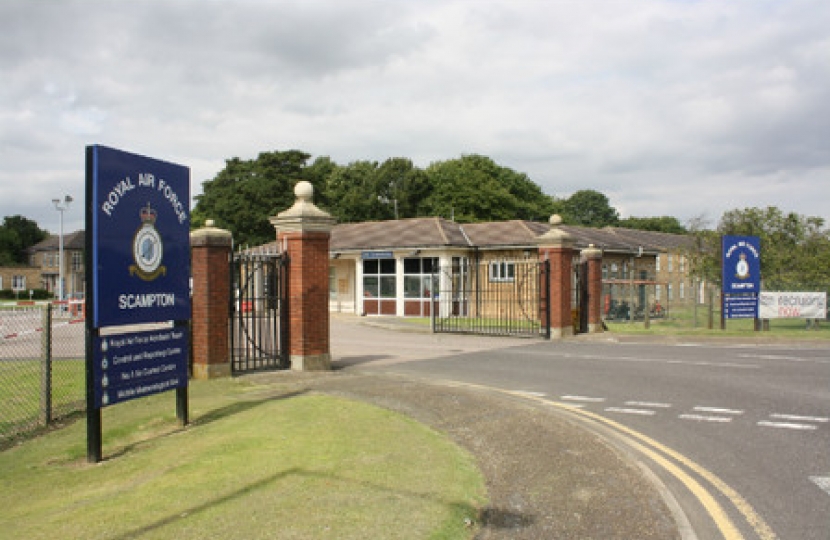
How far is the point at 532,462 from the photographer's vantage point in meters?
6.07

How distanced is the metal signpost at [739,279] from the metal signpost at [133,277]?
17363 mm

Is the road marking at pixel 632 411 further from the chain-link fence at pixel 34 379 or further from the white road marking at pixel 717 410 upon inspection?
the chain-link fence at pixel 34 379

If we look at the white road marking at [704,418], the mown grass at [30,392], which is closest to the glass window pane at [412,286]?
the mown grass at [30,392]

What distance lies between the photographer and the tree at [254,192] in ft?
184

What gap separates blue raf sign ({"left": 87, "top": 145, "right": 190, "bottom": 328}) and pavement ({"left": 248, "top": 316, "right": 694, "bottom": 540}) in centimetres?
293

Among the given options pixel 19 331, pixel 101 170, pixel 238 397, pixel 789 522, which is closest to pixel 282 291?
pixel 238 397

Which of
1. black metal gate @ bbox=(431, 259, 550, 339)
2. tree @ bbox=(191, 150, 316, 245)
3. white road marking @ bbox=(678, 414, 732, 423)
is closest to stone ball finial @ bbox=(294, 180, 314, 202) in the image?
white road marking @ bbox=(678, 414, 732, 423)

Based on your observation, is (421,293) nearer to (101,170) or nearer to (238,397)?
(238,397)

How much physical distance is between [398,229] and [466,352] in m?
19.8

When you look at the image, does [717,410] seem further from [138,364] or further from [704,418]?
[138,364]

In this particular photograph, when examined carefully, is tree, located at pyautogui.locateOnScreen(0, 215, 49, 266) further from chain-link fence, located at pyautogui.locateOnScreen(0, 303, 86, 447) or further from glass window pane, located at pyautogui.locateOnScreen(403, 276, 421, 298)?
chain-link fence, located at pyautogui.locateOnScreen(0, 303, 86, 447)

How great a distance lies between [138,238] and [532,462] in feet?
15.5

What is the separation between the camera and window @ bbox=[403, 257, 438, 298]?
103ft

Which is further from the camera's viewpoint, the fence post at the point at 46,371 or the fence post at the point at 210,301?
the fence post at the point at 210,301
